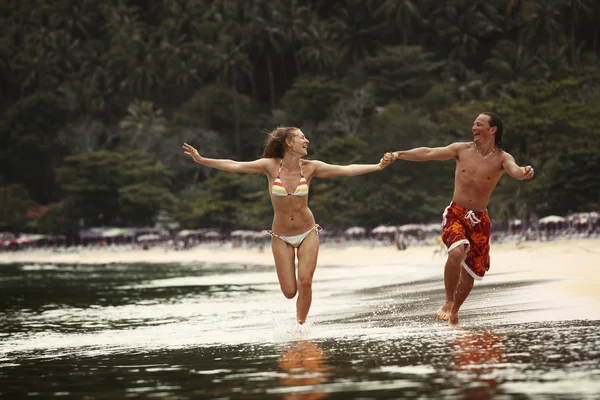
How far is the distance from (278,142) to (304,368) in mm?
3345

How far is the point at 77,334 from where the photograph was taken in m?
13.6

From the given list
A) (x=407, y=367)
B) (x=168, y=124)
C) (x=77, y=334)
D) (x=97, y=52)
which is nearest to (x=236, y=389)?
(x=407, y=367)

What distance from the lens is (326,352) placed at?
9.20m

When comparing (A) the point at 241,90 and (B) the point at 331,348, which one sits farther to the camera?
(A) the point at 241,90

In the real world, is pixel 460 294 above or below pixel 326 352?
above

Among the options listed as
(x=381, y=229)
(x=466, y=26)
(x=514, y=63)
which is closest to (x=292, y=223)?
(x=381, y=229)

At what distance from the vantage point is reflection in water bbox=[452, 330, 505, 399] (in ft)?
22.3

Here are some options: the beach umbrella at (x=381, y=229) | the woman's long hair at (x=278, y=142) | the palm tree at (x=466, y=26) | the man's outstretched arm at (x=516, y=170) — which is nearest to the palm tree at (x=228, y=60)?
the palm tree at (x=466, y=26)

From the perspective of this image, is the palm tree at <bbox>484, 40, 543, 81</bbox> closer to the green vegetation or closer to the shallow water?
the green vegetation

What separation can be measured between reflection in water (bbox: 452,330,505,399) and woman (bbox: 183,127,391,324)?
75.4 inches

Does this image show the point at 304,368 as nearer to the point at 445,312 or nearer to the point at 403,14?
the point at 445,312

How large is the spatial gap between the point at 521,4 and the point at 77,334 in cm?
8996

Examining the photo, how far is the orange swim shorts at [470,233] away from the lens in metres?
10.7

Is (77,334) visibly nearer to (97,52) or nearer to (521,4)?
(521,4)
